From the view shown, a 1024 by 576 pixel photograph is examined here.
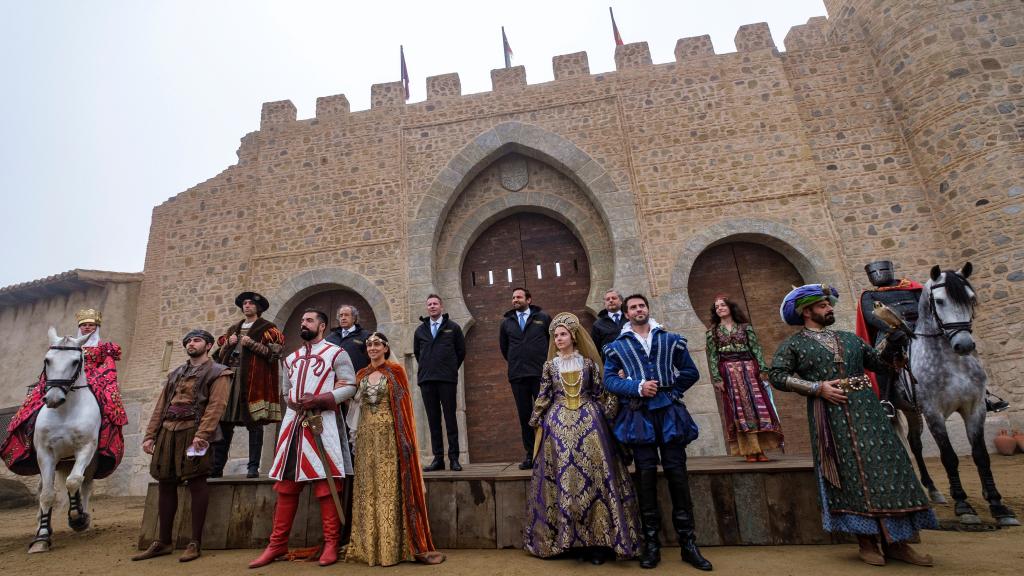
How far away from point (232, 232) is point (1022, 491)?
12017 millimetres

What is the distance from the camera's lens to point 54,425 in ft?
15.5

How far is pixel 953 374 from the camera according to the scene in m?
4.07

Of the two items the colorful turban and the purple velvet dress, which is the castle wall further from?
the purple velvet dress

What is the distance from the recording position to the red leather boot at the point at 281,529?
355cm

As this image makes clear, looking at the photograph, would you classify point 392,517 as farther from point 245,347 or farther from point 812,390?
point 812,390

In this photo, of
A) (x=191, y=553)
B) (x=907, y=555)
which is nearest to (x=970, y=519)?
(x=907, y=555)

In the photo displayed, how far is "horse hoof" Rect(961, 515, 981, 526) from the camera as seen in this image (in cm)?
374

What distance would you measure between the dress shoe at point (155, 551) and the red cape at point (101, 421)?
5.61 feet

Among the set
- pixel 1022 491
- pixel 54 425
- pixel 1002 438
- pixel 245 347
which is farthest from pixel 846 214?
pixel 54 425

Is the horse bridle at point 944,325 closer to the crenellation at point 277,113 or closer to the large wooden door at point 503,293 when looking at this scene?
the large wooden door at point 503,293

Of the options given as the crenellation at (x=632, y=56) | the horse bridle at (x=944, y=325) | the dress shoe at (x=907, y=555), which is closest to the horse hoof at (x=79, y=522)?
the dress shoe at (x=907, y=555)

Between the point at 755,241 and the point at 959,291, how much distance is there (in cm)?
489

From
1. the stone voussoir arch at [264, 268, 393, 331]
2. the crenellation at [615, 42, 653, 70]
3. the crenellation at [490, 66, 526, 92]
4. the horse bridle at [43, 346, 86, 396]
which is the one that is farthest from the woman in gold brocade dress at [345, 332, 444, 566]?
the crenellation at [615, 42, 653, 70]

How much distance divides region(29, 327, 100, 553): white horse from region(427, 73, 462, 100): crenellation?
23.9 ft
